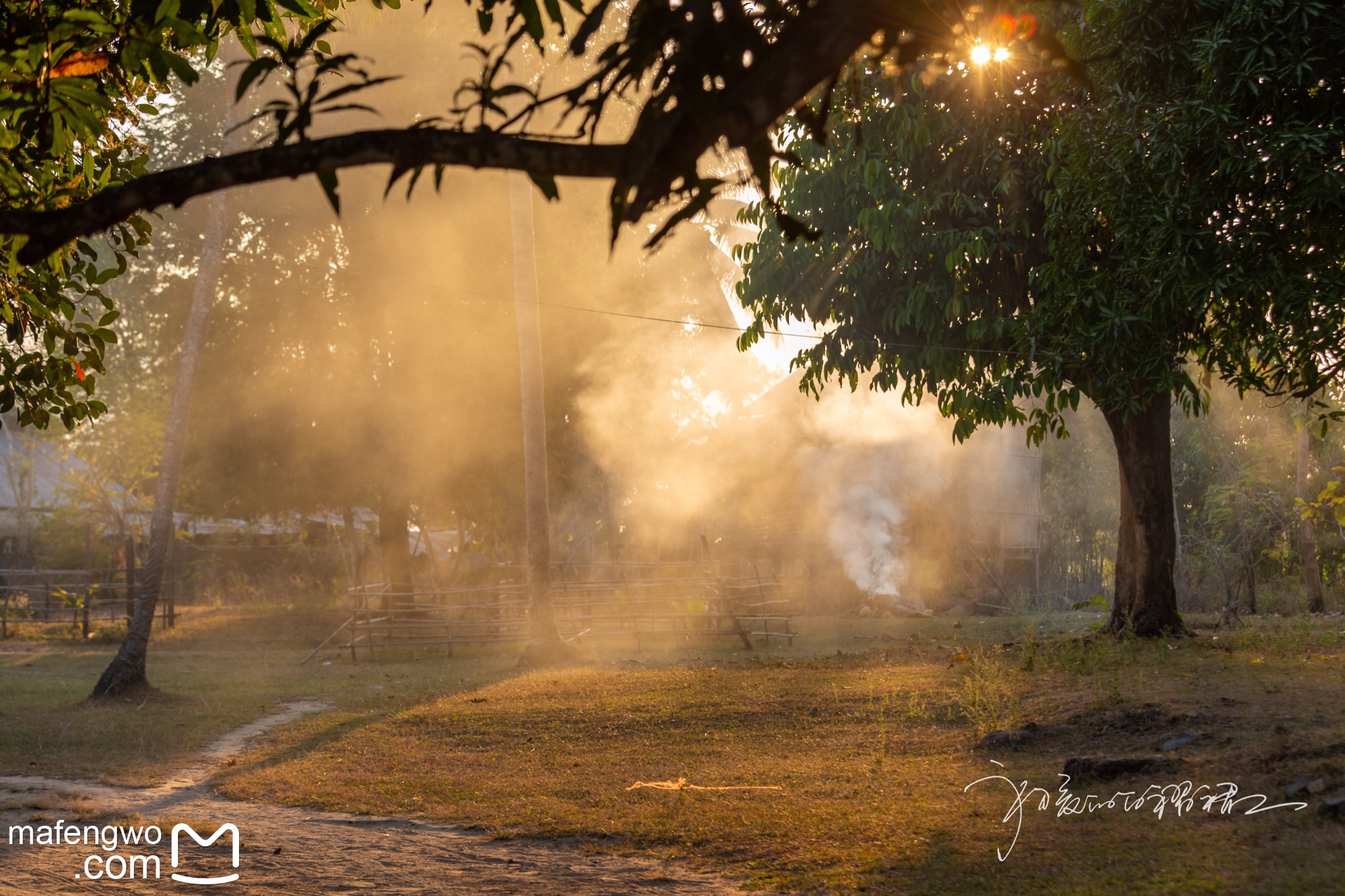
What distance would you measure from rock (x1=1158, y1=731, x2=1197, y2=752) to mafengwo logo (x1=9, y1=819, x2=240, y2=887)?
6356 millimetres

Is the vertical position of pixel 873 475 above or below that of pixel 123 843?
above

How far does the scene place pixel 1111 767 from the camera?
21.7 ft

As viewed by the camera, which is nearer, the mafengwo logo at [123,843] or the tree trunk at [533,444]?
the mafengwo logo at [123,843]

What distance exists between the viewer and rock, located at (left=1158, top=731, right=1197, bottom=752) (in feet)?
23.6

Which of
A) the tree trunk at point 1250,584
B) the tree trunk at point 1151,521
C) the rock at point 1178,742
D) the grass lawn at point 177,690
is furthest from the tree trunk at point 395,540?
the rock at point 1178,742

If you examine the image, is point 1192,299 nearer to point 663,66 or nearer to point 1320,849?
point 1320,849

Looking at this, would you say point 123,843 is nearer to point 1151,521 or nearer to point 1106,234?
point 1106,234

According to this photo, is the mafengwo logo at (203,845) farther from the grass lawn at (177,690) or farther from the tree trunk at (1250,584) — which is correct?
the tree trunk at (1250,584)

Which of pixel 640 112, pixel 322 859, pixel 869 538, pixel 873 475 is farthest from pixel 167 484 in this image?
pixel 873 475

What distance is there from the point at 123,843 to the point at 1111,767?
6466 millimetres

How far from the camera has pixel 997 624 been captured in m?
22.8

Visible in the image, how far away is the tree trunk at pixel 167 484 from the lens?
553 inches

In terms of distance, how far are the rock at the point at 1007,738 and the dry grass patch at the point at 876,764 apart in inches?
4.2

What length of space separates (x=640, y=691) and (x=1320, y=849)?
27.5 feet
